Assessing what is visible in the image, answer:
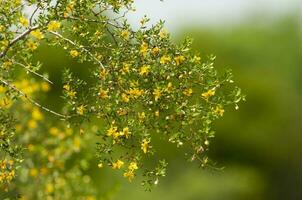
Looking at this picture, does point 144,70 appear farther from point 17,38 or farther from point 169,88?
point 17,38

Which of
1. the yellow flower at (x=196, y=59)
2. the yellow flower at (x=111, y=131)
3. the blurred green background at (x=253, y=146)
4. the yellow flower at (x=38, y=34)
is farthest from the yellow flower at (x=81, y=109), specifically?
the blurred green background at (x=253, y=146)

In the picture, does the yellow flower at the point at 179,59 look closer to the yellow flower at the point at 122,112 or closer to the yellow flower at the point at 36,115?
the yellow flower at the point at 122,112

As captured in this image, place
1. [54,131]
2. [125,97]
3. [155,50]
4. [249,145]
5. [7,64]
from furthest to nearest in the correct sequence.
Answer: [249,145] → [54,131] → [7,64] → [125,97] → [155,50]

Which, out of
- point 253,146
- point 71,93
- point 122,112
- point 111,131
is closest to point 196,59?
point 122,112

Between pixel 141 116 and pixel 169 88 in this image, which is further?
pixel 141 116

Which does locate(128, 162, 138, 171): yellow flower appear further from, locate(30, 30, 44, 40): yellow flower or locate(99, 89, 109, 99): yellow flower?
locate(30, 30, 44, 40): yellow flower

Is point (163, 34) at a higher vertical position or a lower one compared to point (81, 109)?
higher

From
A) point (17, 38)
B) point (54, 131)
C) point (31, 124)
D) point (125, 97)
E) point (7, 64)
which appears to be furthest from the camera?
point (54, 131)

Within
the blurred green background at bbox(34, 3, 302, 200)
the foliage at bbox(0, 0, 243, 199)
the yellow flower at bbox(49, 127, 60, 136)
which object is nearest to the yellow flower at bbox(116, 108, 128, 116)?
the foliage at bbox(0, 0, 243, 199)

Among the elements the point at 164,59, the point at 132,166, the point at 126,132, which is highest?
the point at 164,59
